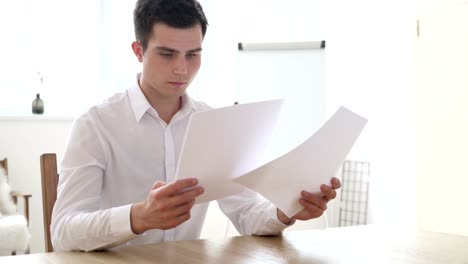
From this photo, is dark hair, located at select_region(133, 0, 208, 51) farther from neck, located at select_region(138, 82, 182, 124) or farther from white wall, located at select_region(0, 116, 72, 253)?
white wall, located at select_region(0, 116, 72, 253)

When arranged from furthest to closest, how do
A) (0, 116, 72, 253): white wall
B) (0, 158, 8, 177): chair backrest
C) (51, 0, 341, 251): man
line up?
(0, 116, 72, 253): white wall, (0, 158, 8, 177): chair backrest, (51, 0, 341, 251): man

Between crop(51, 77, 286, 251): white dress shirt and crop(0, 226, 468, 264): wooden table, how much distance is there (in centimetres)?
13

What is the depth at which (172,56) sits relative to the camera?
5.06ft

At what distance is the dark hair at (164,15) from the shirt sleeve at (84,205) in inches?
10.2

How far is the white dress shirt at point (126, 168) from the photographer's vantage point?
1462mm

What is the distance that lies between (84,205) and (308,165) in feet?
1.74

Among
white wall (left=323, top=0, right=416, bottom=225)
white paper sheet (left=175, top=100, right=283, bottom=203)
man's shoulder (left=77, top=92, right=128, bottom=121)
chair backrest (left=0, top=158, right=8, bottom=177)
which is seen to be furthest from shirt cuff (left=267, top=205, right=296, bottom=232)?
chair backrest (left=0, top=158, right=8, bottom=177)

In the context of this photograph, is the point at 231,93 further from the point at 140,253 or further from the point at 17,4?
the point at 140,253

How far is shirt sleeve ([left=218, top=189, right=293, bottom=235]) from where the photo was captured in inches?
60.6

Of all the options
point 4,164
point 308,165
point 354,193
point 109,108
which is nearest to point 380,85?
point 354,193

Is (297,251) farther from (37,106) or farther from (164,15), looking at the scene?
(37,106)

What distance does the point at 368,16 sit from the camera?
4.50 meters

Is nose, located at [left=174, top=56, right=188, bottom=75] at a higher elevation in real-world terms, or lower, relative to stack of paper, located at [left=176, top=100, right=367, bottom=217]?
higher

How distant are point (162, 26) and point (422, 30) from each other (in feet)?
8.97
